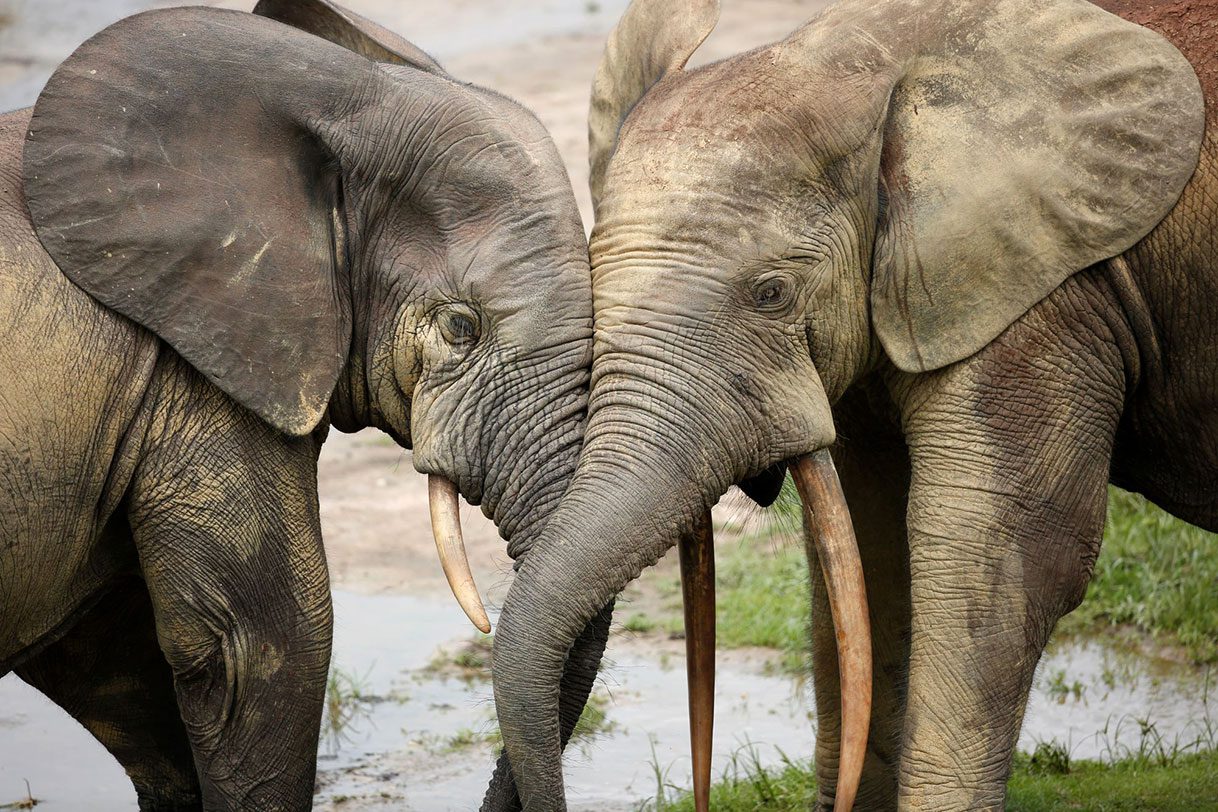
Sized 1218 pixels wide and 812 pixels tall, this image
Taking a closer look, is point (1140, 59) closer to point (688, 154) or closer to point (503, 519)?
point (688, 154)

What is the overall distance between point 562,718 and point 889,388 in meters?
1.22

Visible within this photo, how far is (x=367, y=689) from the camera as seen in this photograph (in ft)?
24.3

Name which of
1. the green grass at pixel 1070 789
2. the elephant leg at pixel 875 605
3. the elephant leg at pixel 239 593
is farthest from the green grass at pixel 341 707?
the elephant leg at pixel 875 605

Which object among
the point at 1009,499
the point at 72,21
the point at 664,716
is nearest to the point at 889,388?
the point at 1009,499

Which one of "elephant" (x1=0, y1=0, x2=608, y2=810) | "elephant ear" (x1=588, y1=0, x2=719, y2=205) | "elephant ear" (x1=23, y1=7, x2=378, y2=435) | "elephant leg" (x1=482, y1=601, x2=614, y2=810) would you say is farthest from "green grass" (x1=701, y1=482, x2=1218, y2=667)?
"elephant ear" (x1=23, y1=7, x2=378, y2=435)

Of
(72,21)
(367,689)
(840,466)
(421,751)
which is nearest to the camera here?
(840,466)

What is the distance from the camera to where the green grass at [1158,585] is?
7695 mm

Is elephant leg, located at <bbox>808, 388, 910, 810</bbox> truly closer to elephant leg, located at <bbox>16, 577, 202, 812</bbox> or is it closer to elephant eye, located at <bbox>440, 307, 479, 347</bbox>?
elephant eye, located at <bbox>440, 307, 479, 347</bbox>

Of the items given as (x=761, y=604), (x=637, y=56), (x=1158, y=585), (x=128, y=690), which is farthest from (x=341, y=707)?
(x=1158, y=585)

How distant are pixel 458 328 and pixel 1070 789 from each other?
8.90ft

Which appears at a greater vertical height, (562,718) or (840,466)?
(840,466)

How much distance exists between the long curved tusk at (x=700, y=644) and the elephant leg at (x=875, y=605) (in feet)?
1.66

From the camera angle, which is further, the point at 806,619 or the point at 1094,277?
the point at 806,619

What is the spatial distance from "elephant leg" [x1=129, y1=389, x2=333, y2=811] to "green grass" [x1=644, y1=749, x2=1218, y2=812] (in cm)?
167
